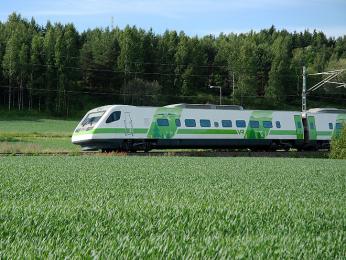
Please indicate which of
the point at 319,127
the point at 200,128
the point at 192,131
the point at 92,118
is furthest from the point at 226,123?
the point at 92,118

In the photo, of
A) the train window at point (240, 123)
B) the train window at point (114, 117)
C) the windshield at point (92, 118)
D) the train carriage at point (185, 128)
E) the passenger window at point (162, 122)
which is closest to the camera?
the train window at point (114, 117)

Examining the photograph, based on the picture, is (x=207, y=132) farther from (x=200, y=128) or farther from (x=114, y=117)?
(x=114, y=117)

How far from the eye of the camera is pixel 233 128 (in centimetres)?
3119

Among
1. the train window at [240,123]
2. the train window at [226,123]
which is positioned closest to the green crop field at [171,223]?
the train window at [226,123]

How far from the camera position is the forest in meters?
73.3

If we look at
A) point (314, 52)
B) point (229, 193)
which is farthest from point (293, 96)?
point (229, 193)

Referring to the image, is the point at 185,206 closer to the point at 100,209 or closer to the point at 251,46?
the point at 100,209

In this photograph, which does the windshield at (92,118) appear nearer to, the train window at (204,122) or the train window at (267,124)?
the train window at (204,122)

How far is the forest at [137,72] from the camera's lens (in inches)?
2886

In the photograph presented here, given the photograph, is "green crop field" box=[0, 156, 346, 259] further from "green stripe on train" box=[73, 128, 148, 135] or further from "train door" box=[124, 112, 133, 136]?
"train door" box=[124, 112, 133, 136]

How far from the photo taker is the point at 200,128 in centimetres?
3011

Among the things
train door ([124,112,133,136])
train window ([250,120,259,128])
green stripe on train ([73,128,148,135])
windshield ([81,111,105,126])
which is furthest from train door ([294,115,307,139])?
windshield ([81,111,105,126])

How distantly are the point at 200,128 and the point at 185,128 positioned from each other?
39.0 inches

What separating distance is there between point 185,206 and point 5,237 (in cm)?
272
